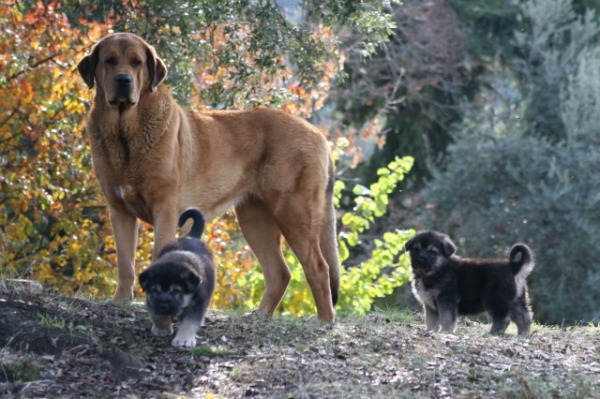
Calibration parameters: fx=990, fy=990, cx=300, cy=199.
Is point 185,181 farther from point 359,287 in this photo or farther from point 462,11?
point 462,11

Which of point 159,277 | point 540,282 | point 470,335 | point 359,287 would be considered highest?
point 159,277

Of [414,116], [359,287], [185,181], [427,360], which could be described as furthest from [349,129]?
[427,360]

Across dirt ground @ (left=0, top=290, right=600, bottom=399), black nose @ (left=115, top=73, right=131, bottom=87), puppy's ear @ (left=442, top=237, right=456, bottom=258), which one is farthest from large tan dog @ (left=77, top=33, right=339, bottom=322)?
puppy's ear @ (left=442, top=237, right=456, bottom=258)

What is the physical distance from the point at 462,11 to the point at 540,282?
12243 mm

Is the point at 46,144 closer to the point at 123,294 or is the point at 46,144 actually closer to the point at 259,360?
the point at 123,294

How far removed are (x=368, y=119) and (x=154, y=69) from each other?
2159 centimetres

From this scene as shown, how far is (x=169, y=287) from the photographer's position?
7.61m

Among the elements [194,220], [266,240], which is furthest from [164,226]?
[266,240]

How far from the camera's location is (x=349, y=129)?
1219 inches

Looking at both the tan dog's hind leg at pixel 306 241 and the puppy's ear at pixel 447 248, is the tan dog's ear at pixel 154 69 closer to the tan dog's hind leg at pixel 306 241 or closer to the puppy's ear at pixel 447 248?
the tan dog's hind leg at pixel 306 241

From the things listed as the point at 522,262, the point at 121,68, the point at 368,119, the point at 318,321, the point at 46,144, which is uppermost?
the point at 121,68

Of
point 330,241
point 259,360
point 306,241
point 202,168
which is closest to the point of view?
point 259,360

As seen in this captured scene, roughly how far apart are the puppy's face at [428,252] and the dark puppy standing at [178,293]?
2.52 meters

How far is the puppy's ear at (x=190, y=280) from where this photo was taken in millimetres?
7645
